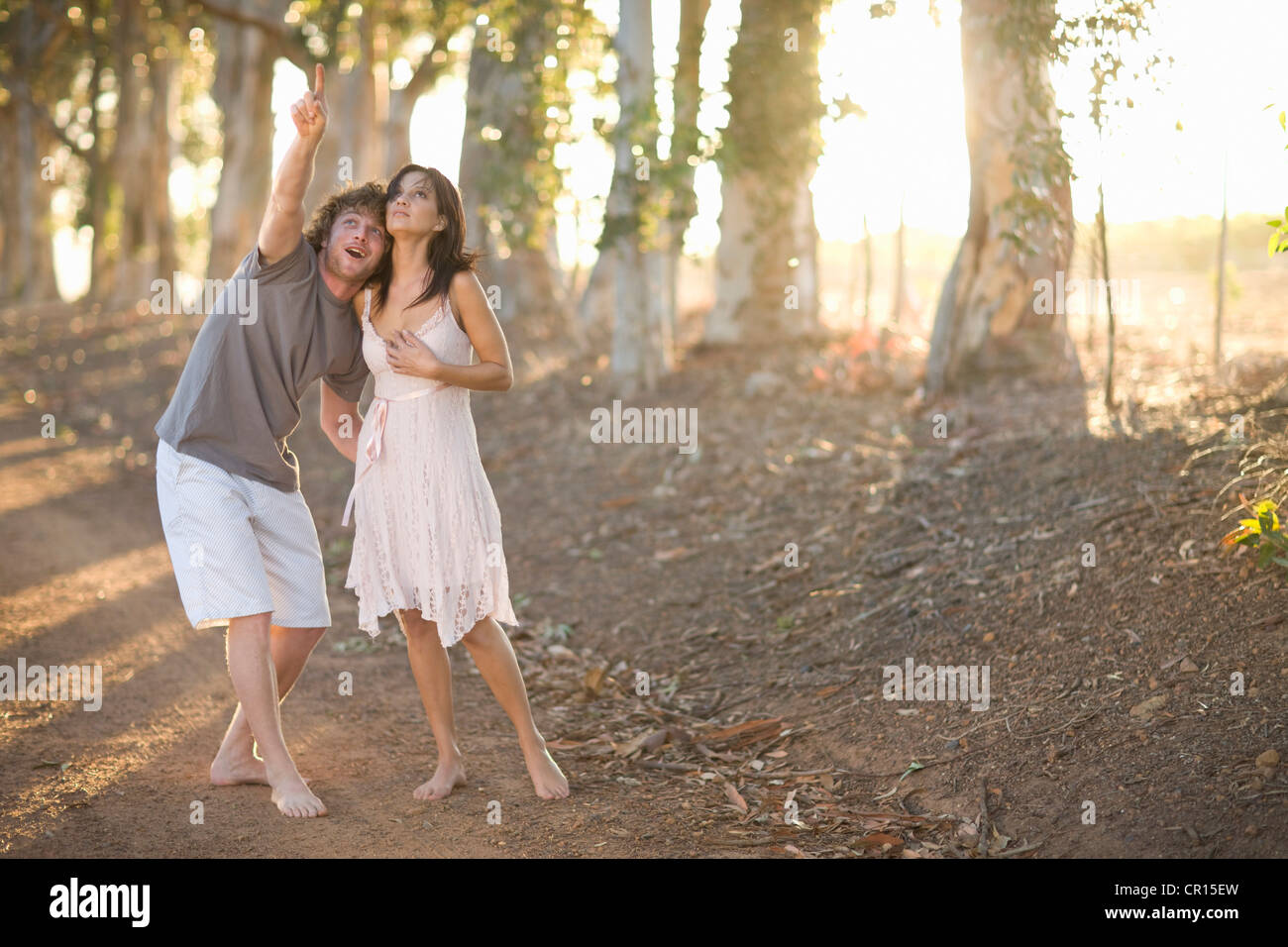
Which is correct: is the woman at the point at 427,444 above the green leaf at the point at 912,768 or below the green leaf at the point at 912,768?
above

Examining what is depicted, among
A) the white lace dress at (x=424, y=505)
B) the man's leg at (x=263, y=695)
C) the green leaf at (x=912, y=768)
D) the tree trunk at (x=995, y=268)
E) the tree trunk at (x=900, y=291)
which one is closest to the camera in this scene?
the man's leg at (x=263, y=695)

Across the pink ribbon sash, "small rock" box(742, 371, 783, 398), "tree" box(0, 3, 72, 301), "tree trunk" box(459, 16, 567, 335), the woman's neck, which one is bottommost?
the pink ribbon sash

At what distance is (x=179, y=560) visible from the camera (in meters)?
4.17

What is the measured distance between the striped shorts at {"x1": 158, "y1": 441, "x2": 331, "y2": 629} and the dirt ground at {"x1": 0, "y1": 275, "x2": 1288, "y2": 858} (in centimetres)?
77

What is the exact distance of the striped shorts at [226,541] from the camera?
4133 mm

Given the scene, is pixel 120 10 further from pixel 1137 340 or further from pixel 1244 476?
pixel 1244 476

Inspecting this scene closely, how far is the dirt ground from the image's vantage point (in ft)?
13.6

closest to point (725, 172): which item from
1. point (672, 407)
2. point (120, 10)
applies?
point (672, 407)

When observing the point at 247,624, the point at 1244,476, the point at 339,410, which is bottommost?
the point at 247,624

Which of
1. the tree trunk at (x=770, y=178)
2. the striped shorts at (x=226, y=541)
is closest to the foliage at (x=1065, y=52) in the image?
the tree trunk at (x=770, y=178)

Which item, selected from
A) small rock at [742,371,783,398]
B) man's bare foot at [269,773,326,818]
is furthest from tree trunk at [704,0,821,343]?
man's bare foot at [269,773,326,818]

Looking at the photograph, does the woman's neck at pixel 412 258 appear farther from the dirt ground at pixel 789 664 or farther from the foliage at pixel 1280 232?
the foliage at pixel 1280 232

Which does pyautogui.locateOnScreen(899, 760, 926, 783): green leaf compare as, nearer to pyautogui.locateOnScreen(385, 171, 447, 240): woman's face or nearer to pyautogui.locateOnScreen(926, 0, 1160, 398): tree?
pyautogui.locateOnScreen(385, 171, 447, 240): woman's face
